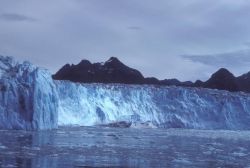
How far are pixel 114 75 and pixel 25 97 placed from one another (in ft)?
103

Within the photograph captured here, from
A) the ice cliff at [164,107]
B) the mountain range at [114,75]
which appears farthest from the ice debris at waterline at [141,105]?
the mountain range at [114,75]

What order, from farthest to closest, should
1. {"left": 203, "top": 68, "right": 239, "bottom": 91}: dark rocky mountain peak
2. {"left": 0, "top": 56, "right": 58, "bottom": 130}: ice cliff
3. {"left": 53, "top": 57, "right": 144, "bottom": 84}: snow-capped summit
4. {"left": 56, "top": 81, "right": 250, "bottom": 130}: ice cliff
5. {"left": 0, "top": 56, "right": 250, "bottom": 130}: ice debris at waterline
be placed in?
1. {"left": 203, "top": 68, "right": 239, "bottom": 91}: dark rocky mountain peak
2. {"left": 53, "top": 57, "right": 144, "bottom": 84}: snow-capped summit
3. {"left": 56, "top": 81, "right": 250, "bottom": 130}: ice cliff
4. {"left": 0, "top": 56, "right": 250, "bottom": 130}: ice debris at waterline
5. {"left": 0, "top": 56, "right": 58, "bottom": 130}: ice cliff

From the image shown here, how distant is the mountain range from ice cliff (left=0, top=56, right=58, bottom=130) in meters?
24.3

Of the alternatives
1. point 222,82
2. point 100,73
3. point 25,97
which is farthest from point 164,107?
point 222,82

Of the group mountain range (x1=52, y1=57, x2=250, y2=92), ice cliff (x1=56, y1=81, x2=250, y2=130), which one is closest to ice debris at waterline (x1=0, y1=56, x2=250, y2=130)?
ice cliff (x1=56, y1=81, x2=250, y2=130)

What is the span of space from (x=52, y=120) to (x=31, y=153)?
1552 cm

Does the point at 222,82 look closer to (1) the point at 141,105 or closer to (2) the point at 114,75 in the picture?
(2) the point at 114,75

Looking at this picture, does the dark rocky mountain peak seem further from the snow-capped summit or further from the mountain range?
the snow-capped summit

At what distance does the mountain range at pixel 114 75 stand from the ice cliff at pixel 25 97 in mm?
24278

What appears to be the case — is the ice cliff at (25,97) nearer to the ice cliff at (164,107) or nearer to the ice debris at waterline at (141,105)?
the ice debris at waterline at (141,105)

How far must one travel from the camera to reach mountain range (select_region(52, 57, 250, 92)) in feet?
189

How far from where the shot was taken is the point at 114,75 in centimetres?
6053

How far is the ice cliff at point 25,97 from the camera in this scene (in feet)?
94.2

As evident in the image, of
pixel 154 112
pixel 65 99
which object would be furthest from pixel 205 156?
pixel 154 112
